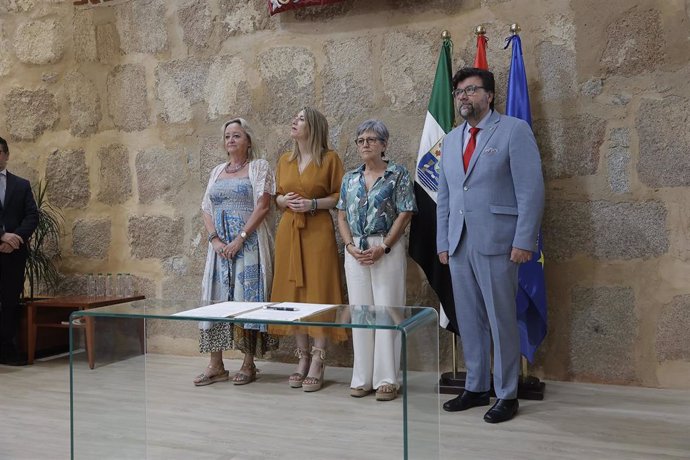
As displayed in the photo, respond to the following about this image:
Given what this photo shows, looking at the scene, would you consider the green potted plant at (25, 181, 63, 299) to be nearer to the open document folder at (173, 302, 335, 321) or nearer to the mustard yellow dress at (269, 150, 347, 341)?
the mustard yellow dress at (269, 150, 347, 341)

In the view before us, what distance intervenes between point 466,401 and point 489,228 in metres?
0.89

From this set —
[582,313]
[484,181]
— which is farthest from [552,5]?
[582,313]

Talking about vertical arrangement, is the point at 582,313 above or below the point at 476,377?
above

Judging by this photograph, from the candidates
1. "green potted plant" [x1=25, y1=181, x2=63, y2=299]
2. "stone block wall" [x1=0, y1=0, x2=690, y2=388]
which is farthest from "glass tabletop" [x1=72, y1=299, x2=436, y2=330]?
"green potted plant" [x1=25, y1=181, x2=63, y2=299]

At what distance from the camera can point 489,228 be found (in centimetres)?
316

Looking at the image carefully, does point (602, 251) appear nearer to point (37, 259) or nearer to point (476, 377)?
point (476, 377)

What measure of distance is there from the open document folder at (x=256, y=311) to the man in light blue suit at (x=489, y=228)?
1371mm

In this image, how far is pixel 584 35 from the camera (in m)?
3.91

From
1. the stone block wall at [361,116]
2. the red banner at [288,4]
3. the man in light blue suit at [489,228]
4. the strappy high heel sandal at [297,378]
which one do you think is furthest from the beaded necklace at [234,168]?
the man in light blue suit at [489,228]

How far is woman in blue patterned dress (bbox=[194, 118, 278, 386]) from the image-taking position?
407cm

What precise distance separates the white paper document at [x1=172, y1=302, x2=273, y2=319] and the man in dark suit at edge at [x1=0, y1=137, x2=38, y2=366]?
316 centimetres

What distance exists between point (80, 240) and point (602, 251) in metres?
3.97

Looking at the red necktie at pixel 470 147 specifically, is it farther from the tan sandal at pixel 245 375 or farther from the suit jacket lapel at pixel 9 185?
the suit jacket lapel at pixel 9 185

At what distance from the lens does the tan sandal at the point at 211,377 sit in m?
3.89
